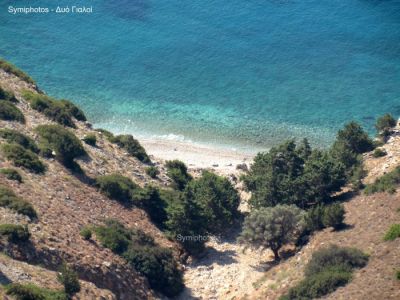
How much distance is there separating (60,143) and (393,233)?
31238mm

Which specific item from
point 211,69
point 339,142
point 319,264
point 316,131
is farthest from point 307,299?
point 211,69

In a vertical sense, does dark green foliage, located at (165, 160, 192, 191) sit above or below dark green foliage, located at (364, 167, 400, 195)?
below

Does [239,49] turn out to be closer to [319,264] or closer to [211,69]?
[211,69]

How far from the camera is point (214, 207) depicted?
2318 inches

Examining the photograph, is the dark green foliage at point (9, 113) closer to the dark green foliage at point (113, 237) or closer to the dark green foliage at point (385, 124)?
the dark green foliage at point (113, 237)

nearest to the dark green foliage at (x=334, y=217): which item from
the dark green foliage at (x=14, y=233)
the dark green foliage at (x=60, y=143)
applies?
the dark green foliage at (x=60, y=143)

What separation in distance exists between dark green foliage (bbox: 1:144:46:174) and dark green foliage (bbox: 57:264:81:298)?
1505 centimetres

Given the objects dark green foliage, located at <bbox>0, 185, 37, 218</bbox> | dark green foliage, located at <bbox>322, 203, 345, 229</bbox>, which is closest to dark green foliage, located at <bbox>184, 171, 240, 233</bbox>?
dark green foliage, located at <bbox>322, 203, 345, 229</bbox>

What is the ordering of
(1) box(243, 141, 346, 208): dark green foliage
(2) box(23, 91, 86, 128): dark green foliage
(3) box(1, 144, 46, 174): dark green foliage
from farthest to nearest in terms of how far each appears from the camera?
(2) box(23, 91, 86, 128): dark green foliage → (1) box(243, 141, 346, 208): dark green foliage → (3) box(1, 144, 46, 174): dark green foliage

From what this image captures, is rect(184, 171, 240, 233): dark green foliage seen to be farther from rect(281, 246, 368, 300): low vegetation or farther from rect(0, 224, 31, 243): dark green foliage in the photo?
rect(0, 224, 31, 243): dark green foliage

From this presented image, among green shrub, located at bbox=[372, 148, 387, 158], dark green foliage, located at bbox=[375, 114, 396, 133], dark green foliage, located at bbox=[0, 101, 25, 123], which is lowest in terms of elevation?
green shrub, located at bbox=[372, 148, 387, 158]

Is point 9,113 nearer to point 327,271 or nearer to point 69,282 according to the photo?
point 69,282

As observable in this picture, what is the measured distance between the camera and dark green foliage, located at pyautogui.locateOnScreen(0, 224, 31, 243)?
40219 millimetres

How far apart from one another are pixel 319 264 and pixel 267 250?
11321 mm
